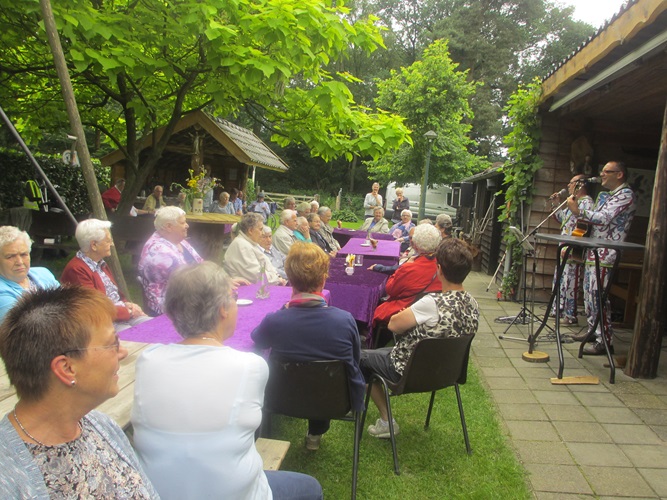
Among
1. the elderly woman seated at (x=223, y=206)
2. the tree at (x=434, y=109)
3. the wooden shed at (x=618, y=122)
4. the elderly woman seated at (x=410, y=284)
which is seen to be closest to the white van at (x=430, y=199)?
the tree at (x=434, y=109)

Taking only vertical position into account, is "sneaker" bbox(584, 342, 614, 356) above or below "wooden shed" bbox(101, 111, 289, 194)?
below

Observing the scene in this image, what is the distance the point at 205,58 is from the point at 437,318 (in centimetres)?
455

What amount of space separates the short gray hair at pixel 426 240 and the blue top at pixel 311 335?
6.69 ft

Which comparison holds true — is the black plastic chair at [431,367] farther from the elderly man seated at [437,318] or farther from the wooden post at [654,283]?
the wooden post at [654,283]

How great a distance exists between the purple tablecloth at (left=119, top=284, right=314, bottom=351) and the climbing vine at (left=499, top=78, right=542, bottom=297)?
506 centimetres

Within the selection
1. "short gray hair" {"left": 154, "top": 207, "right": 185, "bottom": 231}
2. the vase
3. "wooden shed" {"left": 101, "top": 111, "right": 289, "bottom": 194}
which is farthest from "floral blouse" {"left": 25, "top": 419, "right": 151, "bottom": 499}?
"wooden shed" {"left": 101, "top": 111, "right": 289, "bottom": 194}

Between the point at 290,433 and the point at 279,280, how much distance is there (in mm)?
1771

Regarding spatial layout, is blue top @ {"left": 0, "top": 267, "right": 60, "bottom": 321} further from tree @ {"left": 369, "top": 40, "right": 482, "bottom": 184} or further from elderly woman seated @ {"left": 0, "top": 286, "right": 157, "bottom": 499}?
tree @ {"left": 369, "top": 40, "right": 482, "bottom": 184}

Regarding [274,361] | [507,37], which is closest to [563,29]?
[507,37]

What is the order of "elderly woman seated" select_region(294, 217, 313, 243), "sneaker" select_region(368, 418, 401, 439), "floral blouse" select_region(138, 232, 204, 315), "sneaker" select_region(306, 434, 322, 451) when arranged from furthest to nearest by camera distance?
"elderly woman seated" select_region(294, 217, 313, 243)
"floral blouse" select_region(138, 232, 204, 315)
"sneaker" select_region(368, 418, 401, 439)
"sneaker" select_region(306, 434, 322, 451)

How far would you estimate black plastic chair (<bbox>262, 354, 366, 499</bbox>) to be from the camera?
2410 millimetres

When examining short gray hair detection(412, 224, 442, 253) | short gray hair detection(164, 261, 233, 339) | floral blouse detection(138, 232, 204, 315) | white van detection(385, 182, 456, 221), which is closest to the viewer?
short gray hair detection(164, 261, 233, 339)

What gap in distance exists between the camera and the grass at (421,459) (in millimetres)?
2748

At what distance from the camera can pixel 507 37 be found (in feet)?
100
